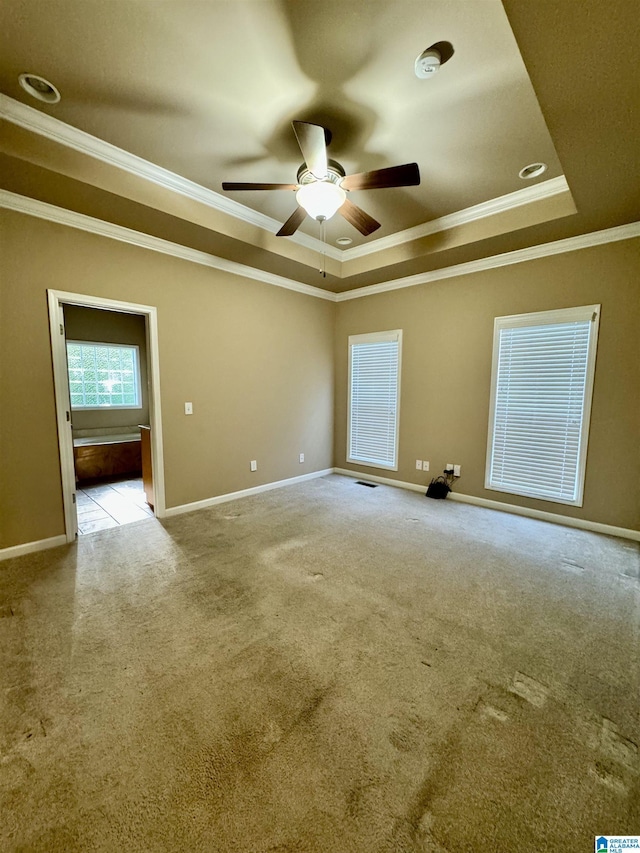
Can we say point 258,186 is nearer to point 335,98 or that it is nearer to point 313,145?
point 313,145

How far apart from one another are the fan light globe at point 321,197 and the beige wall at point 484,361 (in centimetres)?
220

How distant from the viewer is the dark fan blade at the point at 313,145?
1806 mm

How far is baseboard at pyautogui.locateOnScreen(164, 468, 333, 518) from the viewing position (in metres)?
3.64

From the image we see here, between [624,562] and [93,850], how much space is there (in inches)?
138

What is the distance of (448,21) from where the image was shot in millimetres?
1584

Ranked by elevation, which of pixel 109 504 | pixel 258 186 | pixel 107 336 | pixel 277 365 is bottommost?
pixel 109 504

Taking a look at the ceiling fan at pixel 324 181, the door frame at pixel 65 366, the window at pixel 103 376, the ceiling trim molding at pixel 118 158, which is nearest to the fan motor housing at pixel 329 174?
the ceiling fan at pixel 324 181

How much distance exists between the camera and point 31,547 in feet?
Result: 9.14

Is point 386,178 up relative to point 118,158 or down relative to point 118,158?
down

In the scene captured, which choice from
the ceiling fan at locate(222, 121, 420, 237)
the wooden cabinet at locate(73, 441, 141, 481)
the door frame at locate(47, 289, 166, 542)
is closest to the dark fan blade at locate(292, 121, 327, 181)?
the ceiling fan at locate(222, 121, 420, 237)

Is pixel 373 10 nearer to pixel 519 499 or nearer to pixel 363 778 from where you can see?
pixel 363 778

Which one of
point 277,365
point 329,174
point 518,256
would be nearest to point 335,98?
point 329,174

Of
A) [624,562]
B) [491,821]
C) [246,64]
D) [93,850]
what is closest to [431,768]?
[491,821]

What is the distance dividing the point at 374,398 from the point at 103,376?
483 cm
